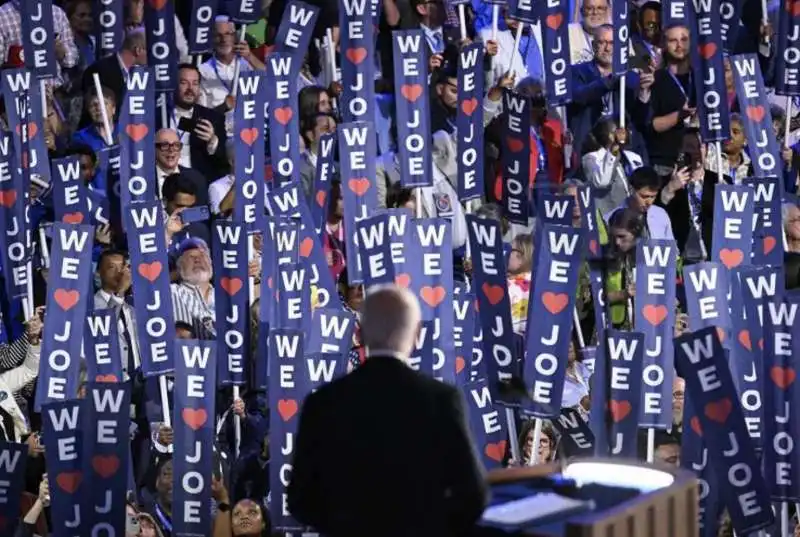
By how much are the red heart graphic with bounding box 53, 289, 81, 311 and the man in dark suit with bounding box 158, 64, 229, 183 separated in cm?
249

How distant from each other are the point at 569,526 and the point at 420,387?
1.48 feet

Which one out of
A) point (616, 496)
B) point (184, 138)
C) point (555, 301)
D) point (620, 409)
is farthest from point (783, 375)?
point (184, 138)

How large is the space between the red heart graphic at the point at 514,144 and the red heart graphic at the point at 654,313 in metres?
1.66

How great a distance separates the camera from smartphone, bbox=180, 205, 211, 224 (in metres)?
9.44

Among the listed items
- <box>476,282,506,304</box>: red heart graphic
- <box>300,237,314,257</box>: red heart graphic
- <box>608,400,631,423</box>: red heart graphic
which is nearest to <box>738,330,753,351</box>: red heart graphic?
<box>608,400,631,423</box>: red heart graphic

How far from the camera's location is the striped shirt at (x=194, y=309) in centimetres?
898

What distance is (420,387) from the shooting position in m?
4.08

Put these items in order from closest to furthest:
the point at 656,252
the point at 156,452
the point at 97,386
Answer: the point at 97,386 → the point at 656,252 → the point at 156,452

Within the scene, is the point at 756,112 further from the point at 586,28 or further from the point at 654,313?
the point at 654,313

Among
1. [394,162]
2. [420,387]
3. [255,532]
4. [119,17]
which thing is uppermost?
[119,17]

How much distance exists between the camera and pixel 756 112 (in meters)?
9.91

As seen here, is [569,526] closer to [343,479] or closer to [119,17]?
[343,479]

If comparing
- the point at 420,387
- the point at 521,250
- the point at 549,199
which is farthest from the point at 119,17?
the point at 420,387

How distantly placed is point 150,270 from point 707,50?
144 inches
